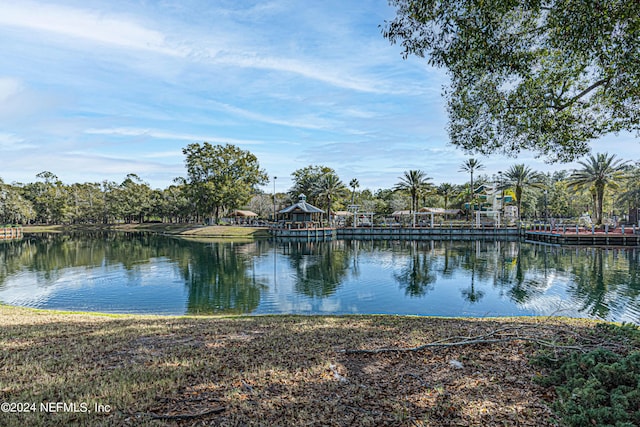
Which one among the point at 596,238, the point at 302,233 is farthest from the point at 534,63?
the point at 302,233

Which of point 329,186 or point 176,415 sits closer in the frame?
point 176,415

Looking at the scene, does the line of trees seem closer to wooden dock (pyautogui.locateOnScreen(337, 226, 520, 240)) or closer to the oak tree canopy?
wooden dock (pyautogui.locateOnScreen(337, 226, 520, 240))

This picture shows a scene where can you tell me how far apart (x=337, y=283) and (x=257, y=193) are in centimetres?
5851

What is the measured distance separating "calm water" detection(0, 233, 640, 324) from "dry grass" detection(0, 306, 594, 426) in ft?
15.3

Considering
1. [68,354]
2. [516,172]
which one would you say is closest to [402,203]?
[516,172]

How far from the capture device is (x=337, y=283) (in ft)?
60.0

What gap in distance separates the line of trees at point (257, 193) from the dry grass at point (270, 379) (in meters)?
49.6

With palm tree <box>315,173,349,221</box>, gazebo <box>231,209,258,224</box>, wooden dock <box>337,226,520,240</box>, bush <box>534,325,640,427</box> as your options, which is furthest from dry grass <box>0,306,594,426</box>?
gazebo <box>231,209,258,224</box>

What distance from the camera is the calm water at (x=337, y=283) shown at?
13523 mm

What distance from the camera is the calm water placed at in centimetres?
1352

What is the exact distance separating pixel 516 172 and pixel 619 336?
52067mm

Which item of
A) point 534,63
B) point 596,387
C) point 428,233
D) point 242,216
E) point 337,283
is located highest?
point 534,63

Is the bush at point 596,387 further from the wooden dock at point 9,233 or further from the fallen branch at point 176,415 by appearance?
the wooden dock at point 9,233

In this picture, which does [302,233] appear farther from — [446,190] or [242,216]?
[446,190]
